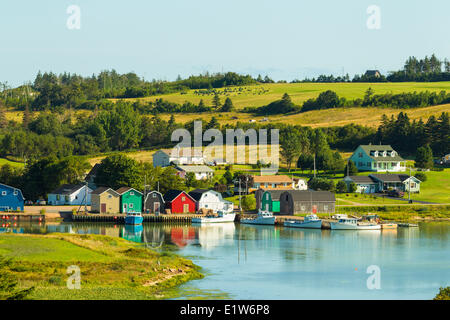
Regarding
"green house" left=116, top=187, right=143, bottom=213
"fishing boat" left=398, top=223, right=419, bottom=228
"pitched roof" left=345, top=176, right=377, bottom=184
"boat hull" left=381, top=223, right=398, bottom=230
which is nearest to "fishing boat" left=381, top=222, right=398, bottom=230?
"boat hull" left=381, top=223, right=398, bottom=230

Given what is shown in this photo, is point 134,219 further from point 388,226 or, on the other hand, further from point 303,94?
point 303,94

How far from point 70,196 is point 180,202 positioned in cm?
1516

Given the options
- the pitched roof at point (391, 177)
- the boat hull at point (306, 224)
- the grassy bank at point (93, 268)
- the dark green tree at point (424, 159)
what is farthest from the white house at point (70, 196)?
the dark green tree at point (424, 159)

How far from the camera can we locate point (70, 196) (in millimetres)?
90188

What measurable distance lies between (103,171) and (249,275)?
50054mm

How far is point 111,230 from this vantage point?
2822 inches

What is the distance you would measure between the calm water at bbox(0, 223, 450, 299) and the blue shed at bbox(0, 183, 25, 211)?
11425 mm

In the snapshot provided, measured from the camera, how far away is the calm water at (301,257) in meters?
40.7

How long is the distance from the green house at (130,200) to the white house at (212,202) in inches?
279

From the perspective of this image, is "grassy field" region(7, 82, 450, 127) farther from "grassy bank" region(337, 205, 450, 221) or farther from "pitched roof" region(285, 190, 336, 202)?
"pitched roof" region(285, 190, 336, 202)

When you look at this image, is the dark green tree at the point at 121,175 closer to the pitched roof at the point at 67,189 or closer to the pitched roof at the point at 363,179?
the pitched roof at the point at 67,189

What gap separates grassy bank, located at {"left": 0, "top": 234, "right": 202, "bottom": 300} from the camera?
34.7 m

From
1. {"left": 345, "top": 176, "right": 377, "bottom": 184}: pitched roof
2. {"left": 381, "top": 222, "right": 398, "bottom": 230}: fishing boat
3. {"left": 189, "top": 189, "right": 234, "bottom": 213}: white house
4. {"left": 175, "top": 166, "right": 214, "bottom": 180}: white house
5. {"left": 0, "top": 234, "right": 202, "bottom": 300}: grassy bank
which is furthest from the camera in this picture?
{"left": 175, "top": 166, "right": 214, "bottom": 180}: white house
